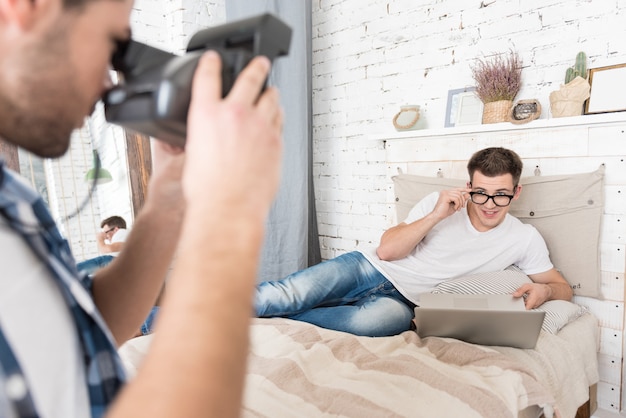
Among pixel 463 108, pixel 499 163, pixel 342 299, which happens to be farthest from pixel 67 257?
pixel 463 108

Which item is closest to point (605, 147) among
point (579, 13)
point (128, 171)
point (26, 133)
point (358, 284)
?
point (579, 13)

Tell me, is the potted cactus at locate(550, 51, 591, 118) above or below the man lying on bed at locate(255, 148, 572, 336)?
above

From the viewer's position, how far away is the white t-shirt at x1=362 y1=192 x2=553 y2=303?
Answer: 1.95m

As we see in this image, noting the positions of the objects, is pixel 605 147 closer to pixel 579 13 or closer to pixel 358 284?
pixel 579 13

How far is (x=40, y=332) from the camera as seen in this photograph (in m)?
0.38

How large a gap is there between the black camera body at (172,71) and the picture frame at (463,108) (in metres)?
1.87

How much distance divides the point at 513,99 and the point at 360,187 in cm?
104

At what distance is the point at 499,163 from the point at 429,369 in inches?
39.3

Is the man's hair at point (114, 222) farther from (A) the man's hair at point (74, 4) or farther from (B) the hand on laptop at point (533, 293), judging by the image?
(A) the man's hair at point (74, 4)

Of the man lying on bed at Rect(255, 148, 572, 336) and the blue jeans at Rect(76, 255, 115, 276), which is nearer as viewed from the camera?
the man lying on bed at Rect(255, 148, 572, 336)

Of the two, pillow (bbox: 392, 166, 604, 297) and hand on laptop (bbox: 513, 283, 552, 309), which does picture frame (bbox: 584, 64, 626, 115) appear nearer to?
pillow (bbox: 392, 166, 604, 297)

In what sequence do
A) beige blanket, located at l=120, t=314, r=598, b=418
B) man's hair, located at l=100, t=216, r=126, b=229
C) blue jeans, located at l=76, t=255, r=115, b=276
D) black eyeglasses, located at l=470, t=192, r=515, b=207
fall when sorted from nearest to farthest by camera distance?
1. beige blanket, located at l=120, t=314, r=598, b=418
2. black eyeglasses, located at l=470, t=192, r=515, b=207
3. blue jeans, located at l=76, t=255, r=115, b=276
4. man's hair, located at l=100, t=216, r=126, b=229

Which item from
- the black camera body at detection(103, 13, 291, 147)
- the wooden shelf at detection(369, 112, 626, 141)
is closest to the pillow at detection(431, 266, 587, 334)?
the wooden shelf at detection(369, 112, 626, 141)

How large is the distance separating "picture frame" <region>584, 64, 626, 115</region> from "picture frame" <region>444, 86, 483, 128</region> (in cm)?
48
